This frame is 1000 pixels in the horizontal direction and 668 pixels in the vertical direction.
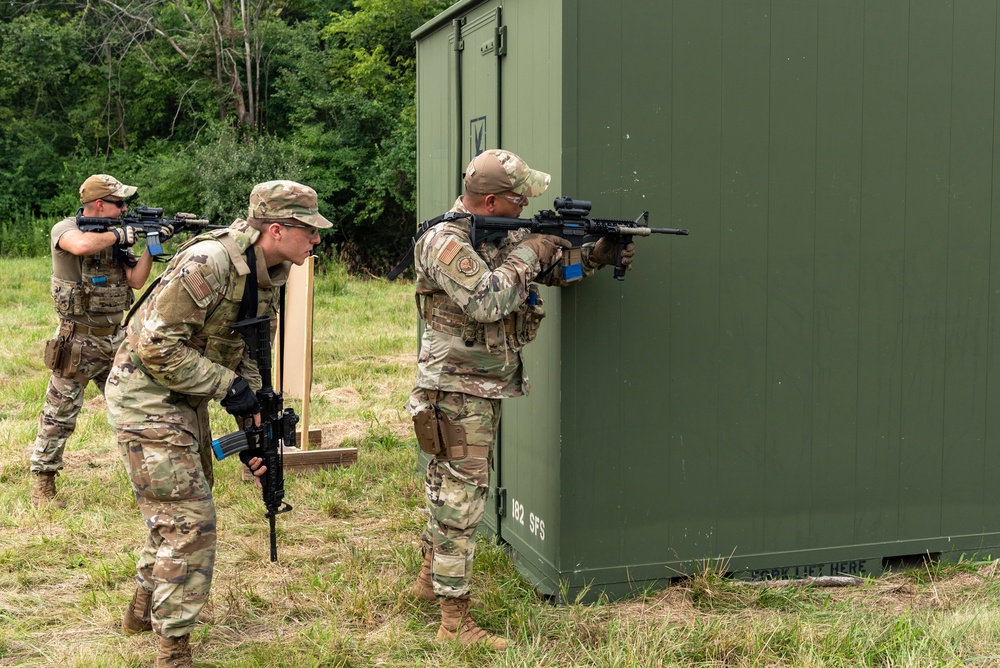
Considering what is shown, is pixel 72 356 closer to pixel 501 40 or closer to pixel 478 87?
pixel 478 87

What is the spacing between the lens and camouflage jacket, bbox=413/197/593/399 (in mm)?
4086

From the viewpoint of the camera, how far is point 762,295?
15.7ft

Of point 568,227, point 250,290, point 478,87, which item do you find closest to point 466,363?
point 568,227

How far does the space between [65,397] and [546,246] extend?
3765 millimetres

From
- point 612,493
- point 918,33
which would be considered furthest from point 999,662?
point 918,33

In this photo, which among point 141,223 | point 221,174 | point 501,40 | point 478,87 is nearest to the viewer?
A: point 501,40

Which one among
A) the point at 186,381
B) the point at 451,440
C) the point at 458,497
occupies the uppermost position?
the point at 186,381

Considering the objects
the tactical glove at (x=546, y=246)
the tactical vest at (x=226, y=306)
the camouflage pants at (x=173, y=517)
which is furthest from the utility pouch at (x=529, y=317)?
the camouflage pants at (x=173, y=517)

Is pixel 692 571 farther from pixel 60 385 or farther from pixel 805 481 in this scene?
pixel 60 385

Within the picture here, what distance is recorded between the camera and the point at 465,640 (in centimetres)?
418

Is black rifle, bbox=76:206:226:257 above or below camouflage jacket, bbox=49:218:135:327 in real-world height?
above

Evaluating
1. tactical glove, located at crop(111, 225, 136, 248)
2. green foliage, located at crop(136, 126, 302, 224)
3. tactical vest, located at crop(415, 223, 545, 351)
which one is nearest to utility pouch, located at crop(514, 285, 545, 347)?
tactical vest, located at crop(415, 223, 545, 351)

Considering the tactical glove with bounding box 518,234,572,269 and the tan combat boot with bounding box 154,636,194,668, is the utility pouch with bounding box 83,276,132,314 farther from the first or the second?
the tactical glove with bounding box 518,234,572,269

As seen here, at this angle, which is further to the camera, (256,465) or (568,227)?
(568,227)
